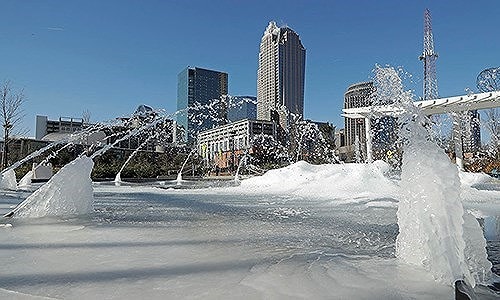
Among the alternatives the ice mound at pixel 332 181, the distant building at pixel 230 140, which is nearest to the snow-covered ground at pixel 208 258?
the ice mound at pixel 332 181

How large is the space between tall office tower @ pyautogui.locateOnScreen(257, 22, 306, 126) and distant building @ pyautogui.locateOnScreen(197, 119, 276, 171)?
1604 mm

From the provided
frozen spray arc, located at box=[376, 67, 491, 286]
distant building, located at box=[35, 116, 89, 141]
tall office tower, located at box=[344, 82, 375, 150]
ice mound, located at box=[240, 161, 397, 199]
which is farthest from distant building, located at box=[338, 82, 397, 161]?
distant building, located at box=[35, 116, 89, 141]

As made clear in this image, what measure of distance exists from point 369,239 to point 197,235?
6.62 feet

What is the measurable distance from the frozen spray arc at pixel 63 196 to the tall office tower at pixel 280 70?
3286cm

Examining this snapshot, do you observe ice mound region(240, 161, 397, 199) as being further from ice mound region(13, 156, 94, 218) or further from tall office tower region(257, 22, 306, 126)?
tall office tower region(257, 22, 306, 126)

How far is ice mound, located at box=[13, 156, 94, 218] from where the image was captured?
592 cm

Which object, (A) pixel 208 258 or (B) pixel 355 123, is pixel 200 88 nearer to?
(B) pixel 355 123

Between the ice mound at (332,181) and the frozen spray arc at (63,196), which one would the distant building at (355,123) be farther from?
the frozen spray arc at (63,196)

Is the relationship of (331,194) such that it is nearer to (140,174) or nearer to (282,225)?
(282,225)

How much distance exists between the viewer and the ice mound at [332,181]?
11289mm

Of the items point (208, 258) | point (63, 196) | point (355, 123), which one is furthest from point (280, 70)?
point (208, 258)

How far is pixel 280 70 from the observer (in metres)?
42.8

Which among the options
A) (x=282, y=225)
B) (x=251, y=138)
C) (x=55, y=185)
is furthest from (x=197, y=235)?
(x=251, y=138)

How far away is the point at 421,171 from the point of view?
129 inches
